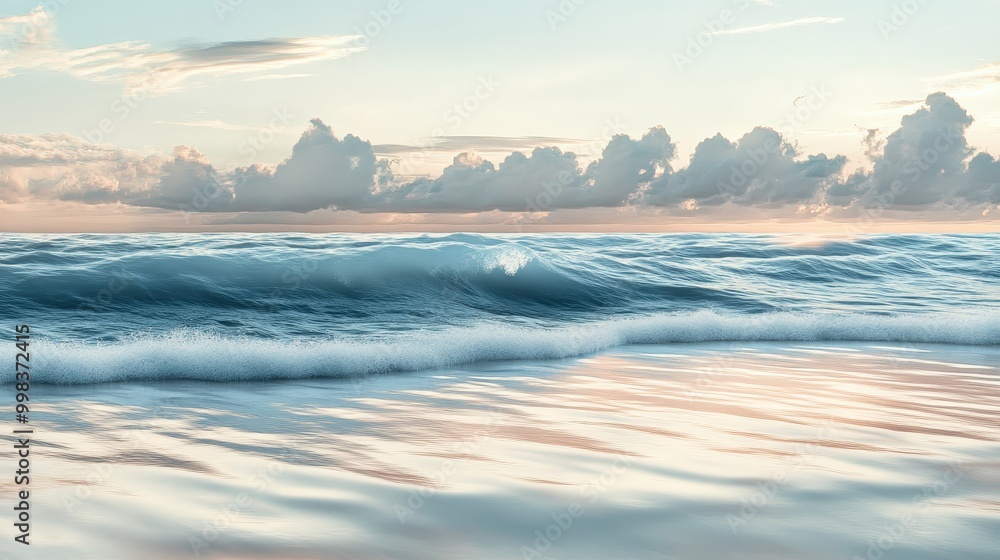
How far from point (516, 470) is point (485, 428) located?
4.36ft

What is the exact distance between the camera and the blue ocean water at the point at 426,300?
10.1 metres

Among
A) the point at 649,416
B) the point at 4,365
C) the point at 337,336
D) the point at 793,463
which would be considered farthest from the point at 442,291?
the point at 793,463

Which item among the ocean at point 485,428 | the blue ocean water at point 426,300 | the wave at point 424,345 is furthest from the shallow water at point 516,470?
the blue ocean water at point 426,300

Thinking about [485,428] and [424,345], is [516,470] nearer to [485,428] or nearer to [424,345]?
[485,428]

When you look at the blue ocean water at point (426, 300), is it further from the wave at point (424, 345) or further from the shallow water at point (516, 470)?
the shallow water at point (516, 470)

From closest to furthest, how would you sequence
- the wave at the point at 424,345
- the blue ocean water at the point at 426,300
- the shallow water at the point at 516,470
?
the shallow water at the point at 516,470 → the wave at the point at 424,345 → the blue ocean water at the point at 426,300

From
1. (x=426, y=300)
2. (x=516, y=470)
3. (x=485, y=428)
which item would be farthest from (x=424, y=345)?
(x=426, y=300)

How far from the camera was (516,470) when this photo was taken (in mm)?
A: 5227

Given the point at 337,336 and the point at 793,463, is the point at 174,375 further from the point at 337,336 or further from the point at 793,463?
the point at 793,463

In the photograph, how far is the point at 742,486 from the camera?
4922 millimetres

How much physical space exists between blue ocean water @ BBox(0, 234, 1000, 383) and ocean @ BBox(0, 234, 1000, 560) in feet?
0.25

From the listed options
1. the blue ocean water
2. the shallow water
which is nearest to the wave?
the blue ocean water

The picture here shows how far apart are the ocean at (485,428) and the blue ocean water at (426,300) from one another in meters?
0.08

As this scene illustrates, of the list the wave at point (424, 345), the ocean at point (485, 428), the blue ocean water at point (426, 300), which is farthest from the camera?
the blue ocean water at point (426, 300)
